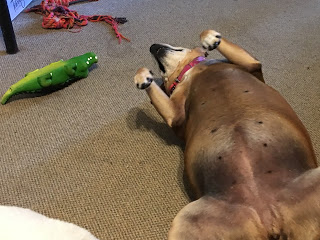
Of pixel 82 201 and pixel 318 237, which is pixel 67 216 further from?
pixel 318 237

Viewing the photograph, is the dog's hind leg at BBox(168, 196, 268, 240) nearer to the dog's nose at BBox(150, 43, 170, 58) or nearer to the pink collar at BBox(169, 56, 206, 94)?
the pink collar at BBox(169, 56, 206, 94)

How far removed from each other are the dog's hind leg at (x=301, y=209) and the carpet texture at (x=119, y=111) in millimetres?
407

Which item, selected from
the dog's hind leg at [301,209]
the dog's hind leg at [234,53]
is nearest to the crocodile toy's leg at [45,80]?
the dog's hind leg at [234,53]

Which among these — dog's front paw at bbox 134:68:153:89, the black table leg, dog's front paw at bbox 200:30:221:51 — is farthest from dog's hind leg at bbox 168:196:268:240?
the black table leg

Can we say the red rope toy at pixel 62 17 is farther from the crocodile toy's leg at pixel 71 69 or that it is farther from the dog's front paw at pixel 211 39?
the dog's front paw at pixel 211 39

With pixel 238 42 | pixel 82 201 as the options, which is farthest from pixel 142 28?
pixel 82 201

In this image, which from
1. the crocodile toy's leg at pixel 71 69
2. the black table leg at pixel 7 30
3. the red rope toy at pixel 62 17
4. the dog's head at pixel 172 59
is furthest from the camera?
the red rope toy at pixel 62 17

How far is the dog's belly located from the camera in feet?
3.81

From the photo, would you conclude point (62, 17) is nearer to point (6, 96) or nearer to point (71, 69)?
point (71, 69)

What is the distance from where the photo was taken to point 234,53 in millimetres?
1626

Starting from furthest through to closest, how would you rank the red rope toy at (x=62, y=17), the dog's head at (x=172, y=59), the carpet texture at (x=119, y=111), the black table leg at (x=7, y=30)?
the red rope toy at (x=62, y=17)
the black table leg at (x=7, y=30)
the dog's head at (x=172, y=59)
the carpet texture at (x=119, y=111)

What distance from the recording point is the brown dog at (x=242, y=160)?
1.10 m

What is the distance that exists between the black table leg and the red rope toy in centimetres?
25

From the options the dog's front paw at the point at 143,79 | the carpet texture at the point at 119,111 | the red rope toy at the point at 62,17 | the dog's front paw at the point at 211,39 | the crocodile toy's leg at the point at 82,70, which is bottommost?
the carpet texture at the point at 119,111
